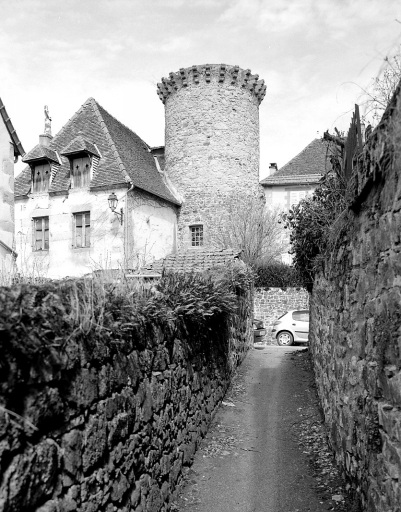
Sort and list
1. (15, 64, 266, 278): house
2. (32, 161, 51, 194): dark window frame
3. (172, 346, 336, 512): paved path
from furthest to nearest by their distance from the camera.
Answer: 1. (32, 161, 51, 194): dark window frame
2. (15, 64, 266, 278): house
3. (172, 346, 336, 512): paved path

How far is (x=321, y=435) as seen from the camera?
709 centimetres

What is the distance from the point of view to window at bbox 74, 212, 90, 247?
21016 mm

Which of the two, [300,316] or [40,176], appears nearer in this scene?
[300,316]

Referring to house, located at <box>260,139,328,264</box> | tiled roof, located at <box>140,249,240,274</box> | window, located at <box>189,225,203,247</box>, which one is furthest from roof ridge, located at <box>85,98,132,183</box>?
house, located at <box>260,139,328,264</box>

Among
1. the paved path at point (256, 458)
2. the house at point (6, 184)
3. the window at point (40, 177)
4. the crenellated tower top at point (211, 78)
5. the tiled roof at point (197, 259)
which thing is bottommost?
the paved path at point (256, 458)

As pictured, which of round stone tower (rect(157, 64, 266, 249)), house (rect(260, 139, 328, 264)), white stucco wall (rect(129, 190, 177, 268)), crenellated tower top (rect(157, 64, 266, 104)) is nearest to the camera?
white stucco wall (rect(129, 190, 177, 268))

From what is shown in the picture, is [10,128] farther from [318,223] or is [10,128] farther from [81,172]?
[81,172]

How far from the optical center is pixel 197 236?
2620cm

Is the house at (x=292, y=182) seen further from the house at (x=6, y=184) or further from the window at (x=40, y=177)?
the house at (x=6, y=184)

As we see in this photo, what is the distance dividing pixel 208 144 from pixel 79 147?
26.1ft

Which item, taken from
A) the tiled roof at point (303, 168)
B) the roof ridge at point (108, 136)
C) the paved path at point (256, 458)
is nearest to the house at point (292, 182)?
the tiled roof at point (303, 168)

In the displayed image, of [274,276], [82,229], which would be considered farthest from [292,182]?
[82,229]

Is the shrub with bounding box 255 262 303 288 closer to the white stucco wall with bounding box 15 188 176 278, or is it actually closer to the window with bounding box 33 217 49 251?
the white stucco wall with bounding box 15 188 176 278

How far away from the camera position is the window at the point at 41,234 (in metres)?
21.8
